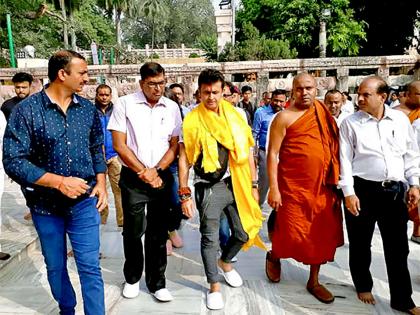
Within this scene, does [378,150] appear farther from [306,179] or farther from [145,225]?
[145,225]

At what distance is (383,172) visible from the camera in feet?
8.73

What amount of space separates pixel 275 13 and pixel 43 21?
13524 mm

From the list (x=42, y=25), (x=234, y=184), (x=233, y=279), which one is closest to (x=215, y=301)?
(x=233, y=279)

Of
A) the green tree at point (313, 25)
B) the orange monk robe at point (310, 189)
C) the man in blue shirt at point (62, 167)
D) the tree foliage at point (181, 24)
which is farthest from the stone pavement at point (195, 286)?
the tree foliage at point (181, 24)

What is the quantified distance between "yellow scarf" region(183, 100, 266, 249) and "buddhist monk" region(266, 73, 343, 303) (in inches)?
7.0

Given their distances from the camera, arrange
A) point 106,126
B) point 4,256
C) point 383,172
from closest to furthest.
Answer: point 383,172 < point 4,256 < point 106,126

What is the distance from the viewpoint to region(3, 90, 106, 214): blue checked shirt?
216 cm

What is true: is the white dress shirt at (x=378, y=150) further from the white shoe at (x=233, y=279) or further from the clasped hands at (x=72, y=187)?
the clasped hands at (x=72, y=187)

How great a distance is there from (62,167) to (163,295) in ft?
4.15

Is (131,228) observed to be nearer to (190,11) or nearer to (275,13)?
(275,13)

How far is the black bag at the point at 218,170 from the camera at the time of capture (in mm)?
2836

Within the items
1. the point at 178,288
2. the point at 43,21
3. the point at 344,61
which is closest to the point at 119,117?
the point at 178,288

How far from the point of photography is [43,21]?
23.8 m

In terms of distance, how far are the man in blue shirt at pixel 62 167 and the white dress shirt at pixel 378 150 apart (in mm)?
1597
